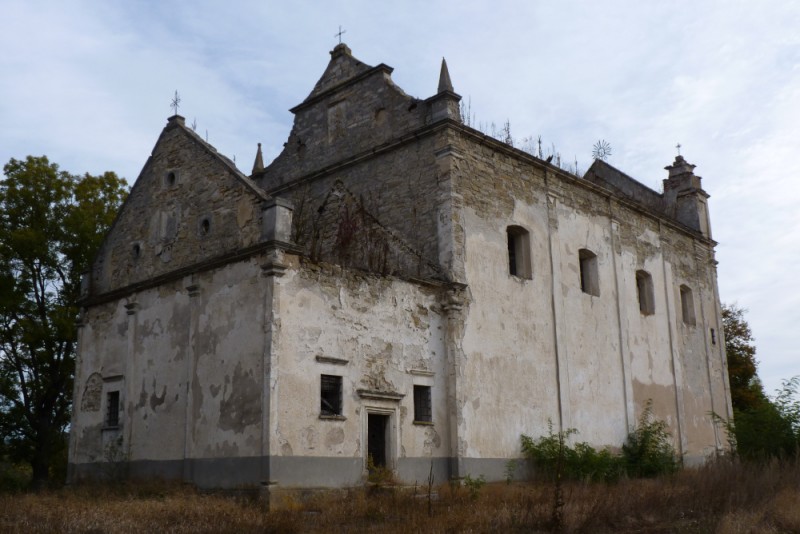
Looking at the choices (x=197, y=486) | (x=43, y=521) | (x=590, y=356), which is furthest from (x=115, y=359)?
(x=590, y=356)

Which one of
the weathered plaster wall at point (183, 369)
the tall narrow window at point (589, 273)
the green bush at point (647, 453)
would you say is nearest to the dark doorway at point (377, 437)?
the weathered plaster wall at point (183, 369)

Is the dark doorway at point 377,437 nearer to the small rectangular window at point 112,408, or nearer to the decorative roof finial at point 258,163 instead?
the small rectangular window at point 112,408

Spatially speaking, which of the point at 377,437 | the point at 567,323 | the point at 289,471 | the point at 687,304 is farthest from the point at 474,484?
the point at 687,304

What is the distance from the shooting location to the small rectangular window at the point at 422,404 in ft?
56.3

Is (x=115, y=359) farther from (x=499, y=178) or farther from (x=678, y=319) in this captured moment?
(x=678, y=319)

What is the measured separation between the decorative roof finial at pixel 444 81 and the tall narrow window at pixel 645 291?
9818 millimetres

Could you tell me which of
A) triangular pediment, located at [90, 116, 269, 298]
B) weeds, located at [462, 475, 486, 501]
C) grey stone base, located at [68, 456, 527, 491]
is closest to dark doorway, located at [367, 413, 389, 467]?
grey stone base, located at [68, 456, 527, 491]

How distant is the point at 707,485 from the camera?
51.8ft

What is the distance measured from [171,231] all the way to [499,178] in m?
7.97

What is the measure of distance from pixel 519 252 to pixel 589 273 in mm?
3346

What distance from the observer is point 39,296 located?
2694cm

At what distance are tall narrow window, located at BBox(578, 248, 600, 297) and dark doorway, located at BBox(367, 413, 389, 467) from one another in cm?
853

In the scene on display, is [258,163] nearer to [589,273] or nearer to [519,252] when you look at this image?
[519,252]

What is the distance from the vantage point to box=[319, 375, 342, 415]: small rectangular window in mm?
15578
